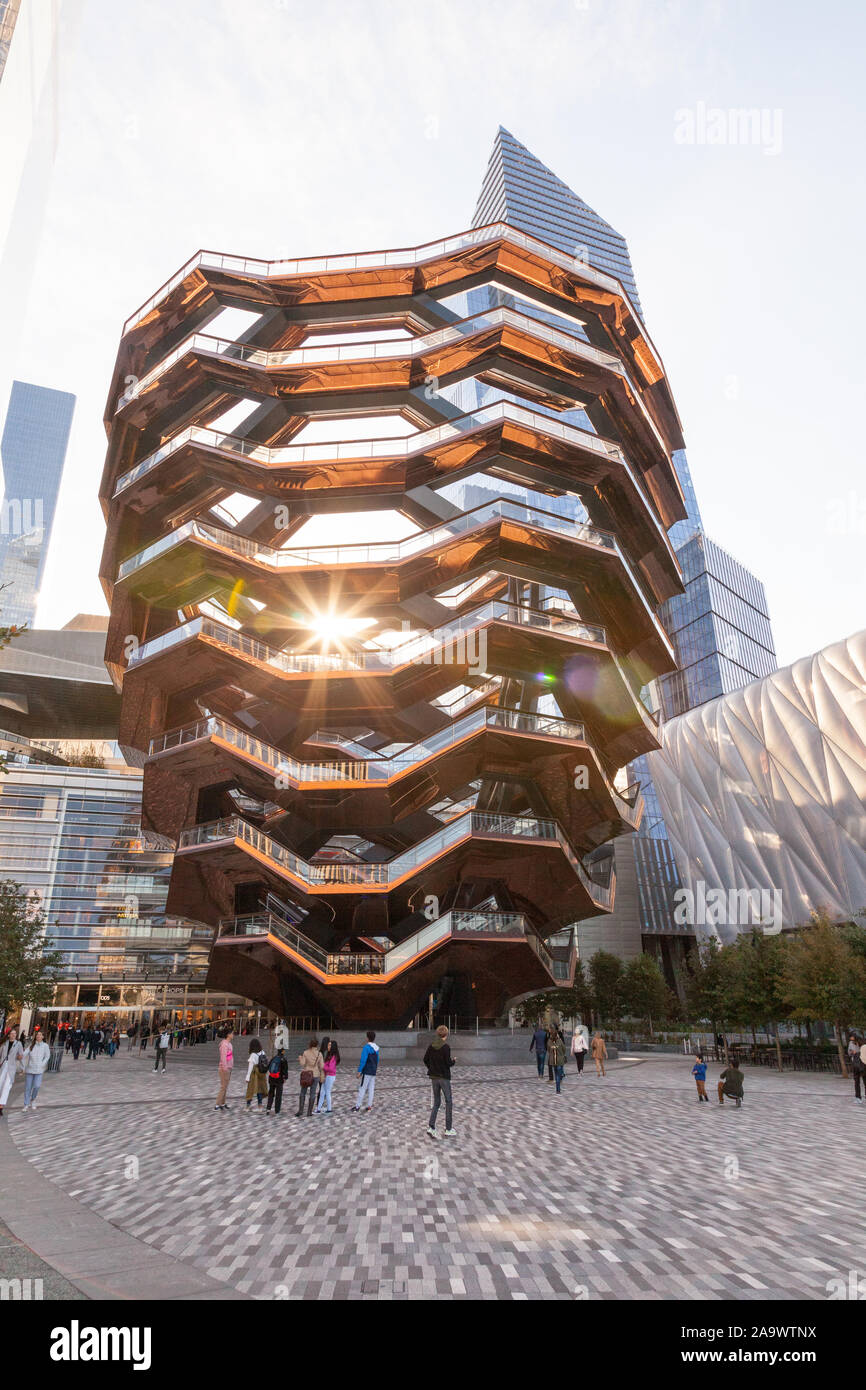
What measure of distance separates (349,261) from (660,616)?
204 feet

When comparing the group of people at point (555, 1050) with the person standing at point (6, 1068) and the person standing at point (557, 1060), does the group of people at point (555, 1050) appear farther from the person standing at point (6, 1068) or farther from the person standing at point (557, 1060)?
the person standing at point (6, 1068)

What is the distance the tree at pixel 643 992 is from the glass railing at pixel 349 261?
4841 cm

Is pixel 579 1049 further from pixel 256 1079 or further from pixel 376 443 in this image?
pixel 376 443

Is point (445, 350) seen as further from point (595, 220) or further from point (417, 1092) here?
point (595, 220)

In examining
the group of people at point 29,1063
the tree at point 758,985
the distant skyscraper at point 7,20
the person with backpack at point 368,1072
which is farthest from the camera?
the tree at point 758,985

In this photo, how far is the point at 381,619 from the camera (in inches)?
1599

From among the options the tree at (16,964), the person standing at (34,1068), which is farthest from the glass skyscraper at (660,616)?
the person standing at (34,1068)

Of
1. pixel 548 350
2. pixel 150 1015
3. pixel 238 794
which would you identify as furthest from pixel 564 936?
pixel 548 350

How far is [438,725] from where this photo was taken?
124ft

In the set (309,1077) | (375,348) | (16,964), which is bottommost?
(309,1077)

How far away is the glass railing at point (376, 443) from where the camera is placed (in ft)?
111

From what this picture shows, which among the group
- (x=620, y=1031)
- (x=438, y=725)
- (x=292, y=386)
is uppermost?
(x=292, y=386)

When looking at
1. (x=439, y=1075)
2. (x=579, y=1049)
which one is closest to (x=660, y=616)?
(x=579, y=1049)
